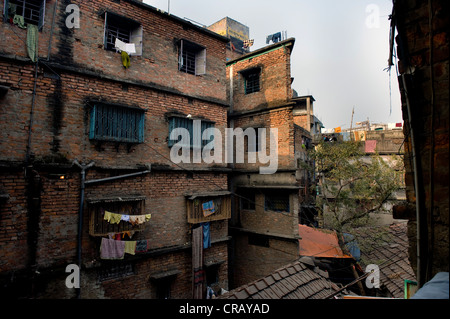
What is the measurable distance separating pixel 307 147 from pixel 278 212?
1084 cm

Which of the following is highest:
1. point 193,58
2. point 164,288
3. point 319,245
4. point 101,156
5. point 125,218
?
point 193,58

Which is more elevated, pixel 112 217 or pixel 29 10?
pixel 29 10

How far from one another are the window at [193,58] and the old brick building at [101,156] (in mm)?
59

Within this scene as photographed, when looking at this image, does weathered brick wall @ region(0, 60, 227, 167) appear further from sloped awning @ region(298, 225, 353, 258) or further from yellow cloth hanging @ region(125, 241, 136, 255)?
sloped awning @ region(298, 225, 353, 258)

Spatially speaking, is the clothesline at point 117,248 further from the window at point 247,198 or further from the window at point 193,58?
the window at point 193,58

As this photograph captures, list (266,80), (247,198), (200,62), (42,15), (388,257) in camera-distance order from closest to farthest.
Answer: (42,15) < (200,62) < (388,257) < (266,80) < (247,198)

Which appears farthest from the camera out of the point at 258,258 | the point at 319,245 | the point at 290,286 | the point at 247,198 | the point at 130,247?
the point at 319,245

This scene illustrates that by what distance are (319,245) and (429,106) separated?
12.5m

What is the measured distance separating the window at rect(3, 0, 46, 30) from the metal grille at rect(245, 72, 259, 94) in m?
9.38

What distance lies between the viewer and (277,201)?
38.9ft

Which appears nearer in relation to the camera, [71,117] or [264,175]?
[71,117]

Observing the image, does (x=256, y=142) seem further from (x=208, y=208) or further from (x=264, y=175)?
(x=208, y=208)

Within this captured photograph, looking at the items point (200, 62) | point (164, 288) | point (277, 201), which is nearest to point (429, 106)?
point (164, 288)
